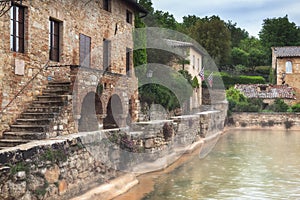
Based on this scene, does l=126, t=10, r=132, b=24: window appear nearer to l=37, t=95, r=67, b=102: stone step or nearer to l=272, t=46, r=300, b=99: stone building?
l=37, t=95, r=67, b=102: stone step

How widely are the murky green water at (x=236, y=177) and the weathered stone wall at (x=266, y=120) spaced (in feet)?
43.8

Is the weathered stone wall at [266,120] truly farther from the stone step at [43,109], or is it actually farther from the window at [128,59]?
the stone step at [43,109]

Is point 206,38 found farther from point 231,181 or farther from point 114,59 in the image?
point 231,181

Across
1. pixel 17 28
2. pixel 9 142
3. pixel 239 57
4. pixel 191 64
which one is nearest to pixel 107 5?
pixel 17 28

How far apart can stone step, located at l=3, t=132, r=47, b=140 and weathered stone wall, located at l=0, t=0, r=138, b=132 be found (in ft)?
1.07

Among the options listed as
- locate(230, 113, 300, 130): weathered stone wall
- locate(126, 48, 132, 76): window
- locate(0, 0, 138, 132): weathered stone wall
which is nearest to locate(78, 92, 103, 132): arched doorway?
locate(0, 0, 138, 132): weathered stone wall

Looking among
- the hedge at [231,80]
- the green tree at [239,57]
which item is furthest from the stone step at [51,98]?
the green tree at [239,57]

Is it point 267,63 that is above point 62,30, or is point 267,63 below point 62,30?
above

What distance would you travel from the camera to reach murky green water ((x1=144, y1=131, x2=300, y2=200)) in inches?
453

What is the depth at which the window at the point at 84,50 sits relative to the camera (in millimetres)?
15875

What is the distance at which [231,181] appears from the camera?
43.5 ft

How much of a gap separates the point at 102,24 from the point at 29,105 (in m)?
6.50

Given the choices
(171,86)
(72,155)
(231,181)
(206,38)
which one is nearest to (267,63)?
(206,38)

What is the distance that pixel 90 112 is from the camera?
15039 millimetres
